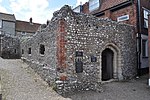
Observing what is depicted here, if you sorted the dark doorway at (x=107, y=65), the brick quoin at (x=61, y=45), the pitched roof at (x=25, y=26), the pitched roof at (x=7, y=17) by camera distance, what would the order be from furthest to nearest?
the pitched roof at (x=25, y=26), the pitched roof at (x=7, y=17), the dark doorway at (x=107, y=65), the brick quoin at (x=61, y=45)

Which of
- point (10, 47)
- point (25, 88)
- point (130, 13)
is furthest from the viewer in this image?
point (10, 47)

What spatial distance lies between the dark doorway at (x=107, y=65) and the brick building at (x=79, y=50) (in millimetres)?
81

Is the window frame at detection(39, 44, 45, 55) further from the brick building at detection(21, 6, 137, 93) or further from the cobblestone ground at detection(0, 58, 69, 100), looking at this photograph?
the cobblestone ground at detection(0, 58, 69, 100)

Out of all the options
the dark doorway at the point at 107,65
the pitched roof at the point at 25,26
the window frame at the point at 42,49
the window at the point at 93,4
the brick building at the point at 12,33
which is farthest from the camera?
the pitched roof at the point at 25,26

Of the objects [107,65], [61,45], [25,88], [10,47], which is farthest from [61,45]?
[10,47]

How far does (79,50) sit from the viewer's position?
1022cm

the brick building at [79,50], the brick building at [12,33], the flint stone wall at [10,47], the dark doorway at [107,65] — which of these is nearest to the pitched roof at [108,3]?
the brick building at [79,50]

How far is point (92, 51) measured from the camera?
35.5 ft

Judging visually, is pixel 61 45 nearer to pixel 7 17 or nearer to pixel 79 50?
pixel 79 50

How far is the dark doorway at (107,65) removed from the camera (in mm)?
13336

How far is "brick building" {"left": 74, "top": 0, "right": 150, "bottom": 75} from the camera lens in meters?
14.4

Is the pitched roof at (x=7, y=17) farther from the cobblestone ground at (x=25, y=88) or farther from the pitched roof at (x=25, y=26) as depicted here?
the cobblestone ground at (x=25, y=88)

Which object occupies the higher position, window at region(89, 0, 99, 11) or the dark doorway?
window at region(89, 0, 99, 11)

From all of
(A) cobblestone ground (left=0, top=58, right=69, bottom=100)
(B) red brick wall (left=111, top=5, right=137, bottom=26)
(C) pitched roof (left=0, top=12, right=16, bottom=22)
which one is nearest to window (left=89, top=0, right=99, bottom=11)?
(B) red brick wall (left=111, top=5, right=137, bottom=26)
